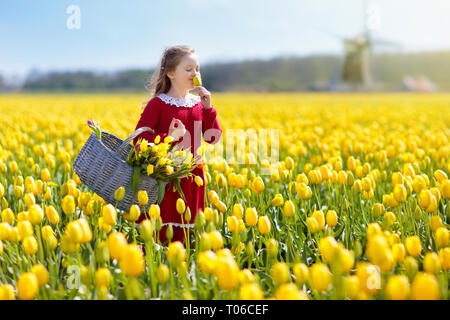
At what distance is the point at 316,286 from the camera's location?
1369 millimetres

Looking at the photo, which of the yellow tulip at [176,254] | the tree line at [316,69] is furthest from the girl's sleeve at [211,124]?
the tree line at [316,69]

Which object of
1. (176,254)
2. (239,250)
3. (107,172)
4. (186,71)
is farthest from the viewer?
(186,71)

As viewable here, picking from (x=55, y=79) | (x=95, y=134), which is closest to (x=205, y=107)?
(x=95, y=134)

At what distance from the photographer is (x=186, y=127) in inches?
113

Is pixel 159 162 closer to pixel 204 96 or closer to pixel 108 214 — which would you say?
pixel 108 214

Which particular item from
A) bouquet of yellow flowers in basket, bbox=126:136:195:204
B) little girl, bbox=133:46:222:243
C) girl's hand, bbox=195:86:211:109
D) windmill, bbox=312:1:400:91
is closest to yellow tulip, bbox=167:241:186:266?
bouquet of yellow flowers in basket, bbox=126:136:195:204

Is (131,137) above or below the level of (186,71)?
below

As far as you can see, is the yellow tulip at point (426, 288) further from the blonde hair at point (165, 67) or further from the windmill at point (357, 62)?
the windmill at point (357, 62)

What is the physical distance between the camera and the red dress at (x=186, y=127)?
109 inches

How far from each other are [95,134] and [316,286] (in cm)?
157

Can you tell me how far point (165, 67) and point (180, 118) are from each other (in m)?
0.36

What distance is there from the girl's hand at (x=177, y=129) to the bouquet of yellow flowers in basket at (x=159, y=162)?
0.57ft

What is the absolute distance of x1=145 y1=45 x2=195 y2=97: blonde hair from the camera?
2.82m

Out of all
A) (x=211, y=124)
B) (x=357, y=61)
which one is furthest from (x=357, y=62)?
(x=211, y=124)
